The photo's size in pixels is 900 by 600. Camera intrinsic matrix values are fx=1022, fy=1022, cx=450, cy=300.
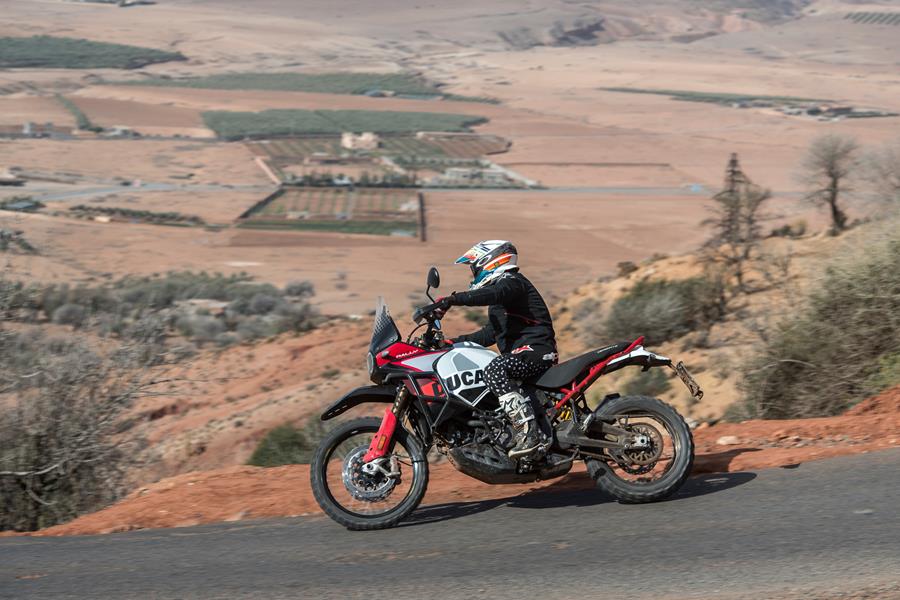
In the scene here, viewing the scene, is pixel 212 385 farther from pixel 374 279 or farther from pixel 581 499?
pixel 374 279

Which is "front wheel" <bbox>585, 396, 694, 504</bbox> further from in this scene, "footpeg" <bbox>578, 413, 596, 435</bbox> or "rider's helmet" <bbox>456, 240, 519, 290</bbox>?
"rider's helmet" <bbox>456, 240, 519, 290</bbox>

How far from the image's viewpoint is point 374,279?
174 ft

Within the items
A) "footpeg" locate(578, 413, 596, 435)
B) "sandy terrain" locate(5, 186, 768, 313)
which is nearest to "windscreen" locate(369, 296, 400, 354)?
"footpeg" locate(578, 413, 596, 435)

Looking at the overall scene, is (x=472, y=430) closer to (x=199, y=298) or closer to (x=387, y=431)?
(x=387, y=431)

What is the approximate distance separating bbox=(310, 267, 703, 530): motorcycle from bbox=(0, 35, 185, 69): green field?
561ft

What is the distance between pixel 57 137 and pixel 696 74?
11711cm

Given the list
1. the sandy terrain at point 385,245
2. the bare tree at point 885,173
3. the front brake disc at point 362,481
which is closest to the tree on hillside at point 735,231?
the bare tree at point 885,173

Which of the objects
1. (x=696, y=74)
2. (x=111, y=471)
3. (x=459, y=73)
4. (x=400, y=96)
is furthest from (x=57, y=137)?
(x=696, y=74)

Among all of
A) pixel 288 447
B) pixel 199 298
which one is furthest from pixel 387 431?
pixel 199 298

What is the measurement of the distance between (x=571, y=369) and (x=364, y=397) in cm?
157

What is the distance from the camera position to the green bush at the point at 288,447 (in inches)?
603

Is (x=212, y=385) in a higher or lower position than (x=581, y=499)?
lower

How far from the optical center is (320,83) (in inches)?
6565

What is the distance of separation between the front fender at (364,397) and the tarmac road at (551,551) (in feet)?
2.99
